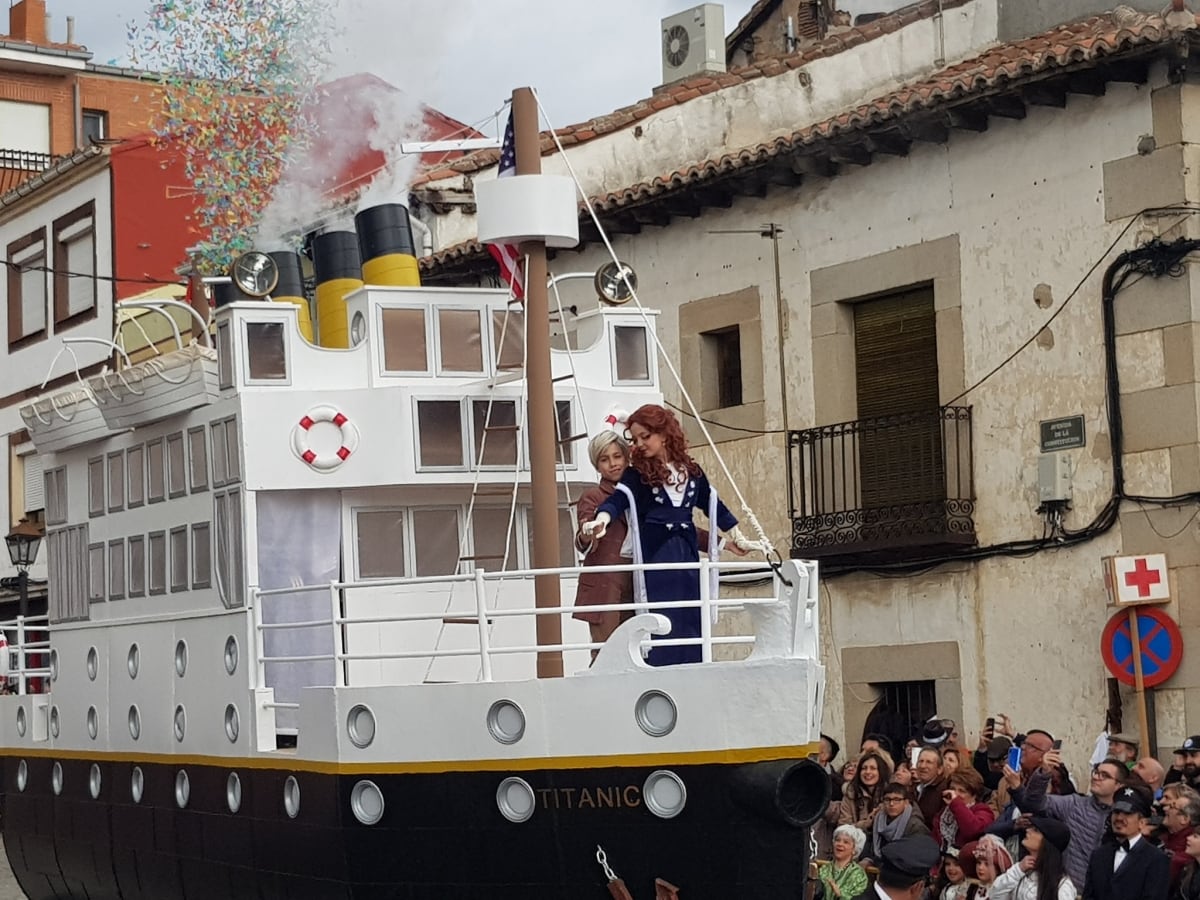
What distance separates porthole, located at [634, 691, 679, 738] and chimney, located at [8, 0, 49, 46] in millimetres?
34598

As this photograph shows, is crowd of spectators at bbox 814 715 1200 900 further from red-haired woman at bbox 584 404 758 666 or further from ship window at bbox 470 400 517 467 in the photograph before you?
ship window at bbox 470 400 517 467

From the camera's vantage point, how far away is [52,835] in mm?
17547

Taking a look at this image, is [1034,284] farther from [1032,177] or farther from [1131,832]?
[1131,832]

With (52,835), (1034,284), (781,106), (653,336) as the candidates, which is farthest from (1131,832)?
(781,106)

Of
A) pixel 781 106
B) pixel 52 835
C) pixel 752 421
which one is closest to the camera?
pixel 52 835

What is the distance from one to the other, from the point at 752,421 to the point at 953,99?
4074mm

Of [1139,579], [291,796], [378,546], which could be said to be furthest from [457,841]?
[1139,579]

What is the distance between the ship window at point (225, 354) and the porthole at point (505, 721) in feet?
11.6

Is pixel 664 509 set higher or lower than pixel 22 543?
lower

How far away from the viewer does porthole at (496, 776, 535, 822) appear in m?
12.6

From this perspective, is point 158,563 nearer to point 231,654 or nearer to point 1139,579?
point 231,654

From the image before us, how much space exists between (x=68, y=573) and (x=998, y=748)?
740cm

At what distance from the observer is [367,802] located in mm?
13234

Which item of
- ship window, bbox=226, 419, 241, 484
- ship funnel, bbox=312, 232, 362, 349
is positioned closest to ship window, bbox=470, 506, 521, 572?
ship window, bbox=226, 419, 241, 484
